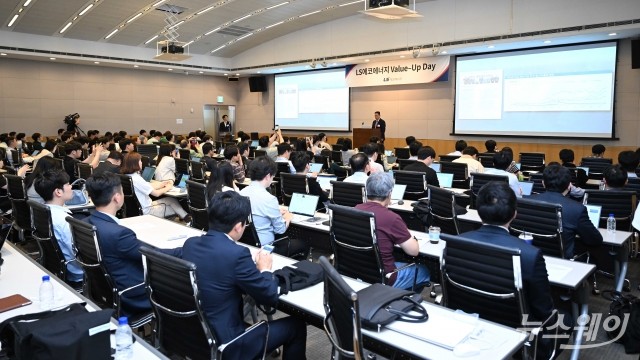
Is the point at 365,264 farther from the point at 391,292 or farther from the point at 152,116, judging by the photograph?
the point at 152,116

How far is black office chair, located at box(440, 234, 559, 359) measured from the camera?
7.57 feet

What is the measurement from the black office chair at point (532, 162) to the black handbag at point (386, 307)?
302 inches

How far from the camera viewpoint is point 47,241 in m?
3.50

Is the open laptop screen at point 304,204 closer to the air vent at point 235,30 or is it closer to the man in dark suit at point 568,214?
the man in dark suit at point 568,214

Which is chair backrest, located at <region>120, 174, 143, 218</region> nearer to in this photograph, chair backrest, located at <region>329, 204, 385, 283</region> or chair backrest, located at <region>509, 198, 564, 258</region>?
chair backrest, located at <region>329, 204, 385, 283</region>

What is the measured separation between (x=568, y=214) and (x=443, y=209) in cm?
110

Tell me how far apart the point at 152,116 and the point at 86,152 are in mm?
7674

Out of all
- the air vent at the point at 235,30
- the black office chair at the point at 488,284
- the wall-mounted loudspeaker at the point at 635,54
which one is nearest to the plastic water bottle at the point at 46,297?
the black office chair at the point at 488,284

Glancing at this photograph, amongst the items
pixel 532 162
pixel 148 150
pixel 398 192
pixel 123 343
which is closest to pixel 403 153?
pixel 532 162

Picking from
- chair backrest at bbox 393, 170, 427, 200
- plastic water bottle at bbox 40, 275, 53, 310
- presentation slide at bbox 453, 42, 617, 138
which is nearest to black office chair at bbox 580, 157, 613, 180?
presentation slide at bbox 453, 42, 617, 138

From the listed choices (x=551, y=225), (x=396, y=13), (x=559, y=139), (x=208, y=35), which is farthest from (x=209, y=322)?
(x=208, y=35)

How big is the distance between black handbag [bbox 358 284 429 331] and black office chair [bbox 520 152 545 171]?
767 centimetres

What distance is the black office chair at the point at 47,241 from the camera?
3334mm

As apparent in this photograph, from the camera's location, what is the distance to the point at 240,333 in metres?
2.31
